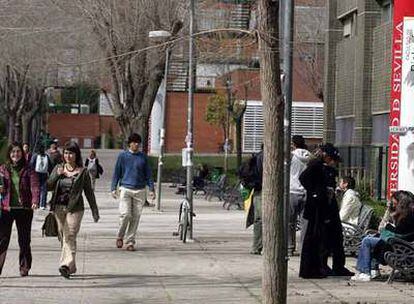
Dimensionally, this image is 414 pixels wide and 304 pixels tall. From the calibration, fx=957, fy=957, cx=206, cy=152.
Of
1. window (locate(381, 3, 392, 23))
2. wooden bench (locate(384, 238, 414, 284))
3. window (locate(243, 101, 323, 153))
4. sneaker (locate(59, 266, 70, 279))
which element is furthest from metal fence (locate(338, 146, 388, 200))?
window (locate(243, 101, 323, 153))

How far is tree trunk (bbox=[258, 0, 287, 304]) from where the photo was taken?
8258 millimetres

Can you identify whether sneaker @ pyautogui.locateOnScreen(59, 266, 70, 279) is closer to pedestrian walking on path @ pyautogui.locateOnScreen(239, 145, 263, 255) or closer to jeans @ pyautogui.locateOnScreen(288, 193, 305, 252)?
pedestrian walking on path @ pyautogui.locateOnScreen(239, 145, 263, 255)

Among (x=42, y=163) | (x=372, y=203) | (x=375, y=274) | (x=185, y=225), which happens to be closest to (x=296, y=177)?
(x=375, y=274)

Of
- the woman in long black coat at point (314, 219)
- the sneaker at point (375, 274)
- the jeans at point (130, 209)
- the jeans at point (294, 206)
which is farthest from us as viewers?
the jeans at point (130, 209)

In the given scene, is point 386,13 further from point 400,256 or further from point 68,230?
point 68,230

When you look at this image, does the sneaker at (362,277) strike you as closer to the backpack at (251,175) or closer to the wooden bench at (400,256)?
the wooden bench at (400,256)

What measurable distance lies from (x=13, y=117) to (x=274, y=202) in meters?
45.7

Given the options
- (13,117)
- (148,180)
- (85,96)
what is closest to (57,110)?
(85,96)

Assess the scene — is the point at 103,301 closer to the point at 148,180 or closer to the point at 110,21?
the point at 148,180

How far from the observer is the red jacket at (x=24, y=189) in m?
12.1

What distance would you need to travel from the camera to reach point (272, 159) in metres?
8.26

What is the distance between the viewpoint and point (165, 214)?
25250mm

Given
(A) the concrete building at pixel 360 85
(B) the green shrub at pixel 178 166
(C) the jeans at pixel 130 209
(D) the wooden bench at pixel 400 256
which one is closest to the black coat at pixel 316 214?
(D) the wooden bench at pixel 400 256

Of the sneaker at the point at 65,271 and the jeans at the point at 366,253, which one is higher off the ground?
the jeans at the point at 366,253
